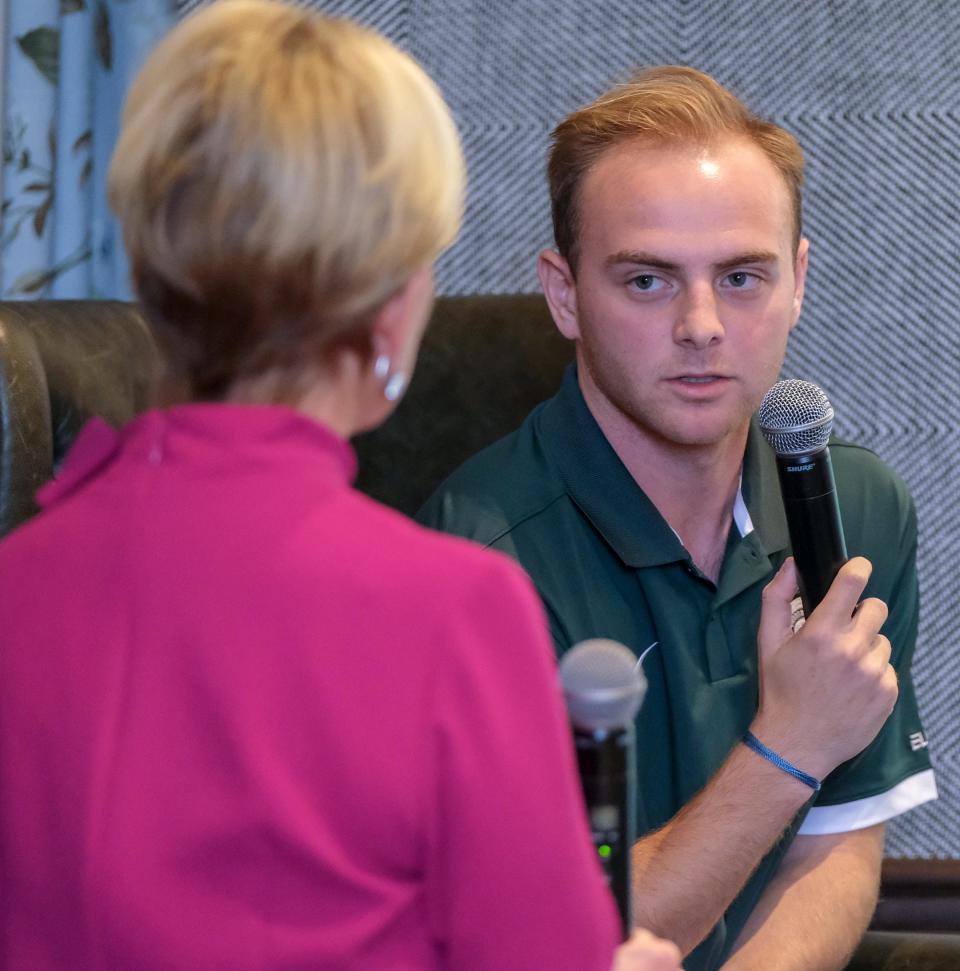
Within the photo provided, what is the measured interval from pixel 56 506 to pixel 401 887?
10.1 inches

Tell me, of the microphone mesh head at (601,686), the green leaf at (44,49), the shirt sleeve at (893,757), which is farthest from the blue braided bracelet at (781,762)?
the green leaf at (44,49)

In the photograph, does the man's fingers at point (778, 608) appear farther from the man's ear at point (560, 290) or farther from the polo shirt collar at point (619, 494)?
the man's ear at point (560, 290)

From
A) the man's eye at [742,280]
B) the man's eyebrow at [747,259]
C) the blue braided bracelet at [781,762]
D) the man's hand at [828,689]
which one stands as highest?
the man's eyebrow at [747,259]

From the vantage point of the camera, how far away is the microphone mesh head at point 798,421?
1.13m

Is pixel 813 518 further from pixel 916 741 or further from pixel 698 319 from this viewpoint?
pixel 916 741

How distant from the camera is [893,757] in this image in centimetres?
148

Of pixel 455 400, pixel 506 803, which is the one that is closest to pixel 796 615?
pixel 455 400

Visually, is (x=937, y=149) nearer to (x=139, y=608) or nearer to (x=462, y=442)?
(x=462, y=442)

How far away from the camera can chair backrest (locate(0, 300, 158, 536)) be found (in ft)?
3.77

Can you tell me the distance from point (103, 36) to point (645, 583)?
1.06 m

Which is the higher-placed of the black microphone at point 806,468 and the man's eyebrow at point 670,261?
the man's eyebrow at point 670,261

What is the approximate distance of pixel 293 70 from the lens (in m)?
0.65

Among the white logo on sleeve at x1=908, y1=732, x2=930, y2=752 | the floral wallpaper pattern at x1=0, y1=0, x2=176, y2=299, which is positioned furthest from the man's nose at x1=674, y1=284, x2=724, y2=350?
the floral wallpaper pattern at x1=0, y1=0, x2=176, y2=299

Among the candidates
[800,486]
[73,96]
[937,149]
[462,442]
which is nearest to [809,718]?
[800,486]
